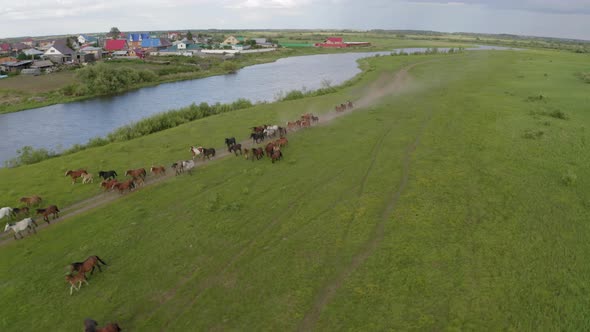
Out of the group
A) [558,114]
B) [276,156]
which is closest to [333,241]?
[276,156]

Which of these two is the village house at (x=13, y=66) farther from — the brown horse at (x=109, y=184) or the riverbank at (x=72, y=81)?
the brown horse at (x=109, y=184)

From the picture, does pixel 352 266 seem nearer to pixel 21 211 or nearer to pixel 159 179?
pixel 159 179

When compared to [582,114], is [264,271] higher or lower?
lower

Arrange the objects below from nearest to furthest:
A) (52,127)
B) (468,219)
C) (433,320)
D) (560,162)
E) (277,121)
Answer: (433,320) → (468,219) → (560,162) → (277,121) → (52,127)

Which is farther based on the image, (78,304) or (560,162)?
(560,162)

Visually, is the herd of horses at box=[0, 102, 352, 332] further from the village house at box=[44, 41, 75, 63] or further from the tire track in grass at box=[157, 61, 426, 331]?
the village house at box=[44, 41, 75, 63]

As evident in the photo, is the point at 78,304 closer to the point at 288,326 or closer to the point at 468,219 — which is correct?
the point at 288,326

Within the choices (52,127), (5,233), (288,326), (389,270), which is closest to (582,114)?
(389,270)

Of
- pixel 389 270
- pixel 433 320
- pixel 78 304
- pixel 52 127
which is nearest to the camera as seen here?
pixel 433 320
